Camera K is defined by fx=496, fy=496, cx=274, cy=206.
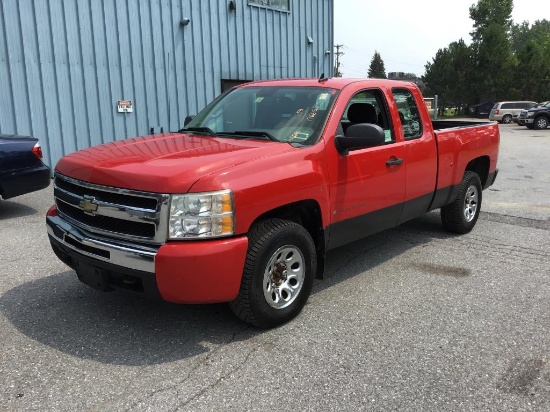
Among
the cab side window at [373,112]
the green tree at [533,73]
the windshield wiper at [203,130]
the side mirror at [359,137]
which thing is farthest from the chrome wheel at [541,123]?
the windshield wiper at [203,130]

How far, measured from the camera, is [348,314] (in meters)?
3.93

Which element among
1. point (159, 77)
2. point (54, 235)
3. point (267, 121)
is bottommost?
point (54, 235)

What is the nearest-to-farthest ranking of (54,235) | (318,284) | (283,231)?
(283,231) → (54,235) → (318,284)

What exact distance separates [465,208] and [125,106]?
26.0 ft

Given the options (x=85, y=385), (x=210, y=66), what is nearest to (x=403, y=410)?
(x=85, y=385)

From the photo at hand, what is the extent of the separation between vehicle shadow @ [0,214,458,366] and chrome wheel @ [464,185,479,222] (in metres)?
2.39

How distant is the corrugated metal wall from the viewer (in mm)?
9742

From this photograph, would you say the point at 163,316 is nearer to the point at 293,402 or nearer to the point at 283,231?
the point at 283,231

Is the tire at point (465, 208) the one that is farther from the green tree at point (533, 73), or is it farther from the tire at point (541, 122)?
the green tree at point (533, 73)

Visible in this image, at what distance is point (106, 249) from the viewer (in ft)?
10.7

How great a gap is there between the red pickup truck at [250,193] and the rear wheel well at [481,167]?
4.69 ft

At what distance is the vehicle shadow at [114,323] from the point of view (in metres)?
3.34

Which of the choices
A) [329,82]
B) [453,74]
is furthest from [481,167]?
[453,74]

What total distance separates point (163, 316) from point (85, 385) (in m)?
0.98
